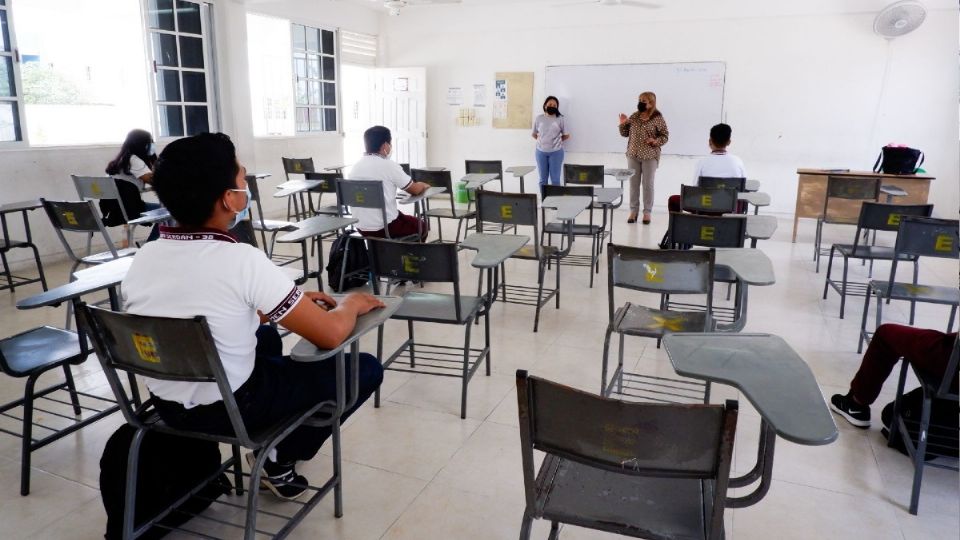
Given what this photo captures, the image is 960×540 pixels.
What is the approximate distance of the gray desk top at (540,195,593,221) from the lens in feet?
11.1

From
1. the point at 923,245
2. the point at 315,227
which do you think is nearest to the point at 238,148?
the point at 315,227

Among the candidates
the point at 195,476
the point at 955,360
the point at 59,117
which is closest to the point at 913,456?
the point at 955,360

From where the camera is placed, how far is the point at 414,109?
904 cm

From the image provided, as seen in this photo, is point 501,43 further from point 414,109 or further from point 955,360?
point 955,360

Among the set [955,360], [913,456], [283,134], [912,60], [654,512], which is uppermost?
[912,60]

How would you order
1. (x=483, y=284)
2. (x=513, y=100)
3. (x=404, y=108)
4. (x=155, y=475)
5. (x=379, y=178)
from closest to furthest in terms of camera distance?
(x=155, y=475), (x=379, y=178), (x=483, y=284), (x=513, y=100), (x=404, y=108)

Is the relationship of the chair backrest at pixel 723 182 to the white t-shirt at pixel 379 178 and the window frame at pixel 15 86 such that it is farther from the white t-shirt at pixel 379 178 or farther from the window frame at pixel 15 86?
the window frame at pixel 15 86

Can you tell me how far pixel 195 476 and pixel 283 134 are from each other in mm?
6510

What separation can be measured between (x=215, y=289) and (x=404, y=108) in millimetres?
8060

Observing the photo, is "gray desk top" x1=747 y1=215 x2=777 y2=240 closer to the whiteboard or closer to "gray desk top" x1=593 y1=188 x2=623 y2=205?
"gray desk top" x1=593 y1=188 x2=623 y2=205

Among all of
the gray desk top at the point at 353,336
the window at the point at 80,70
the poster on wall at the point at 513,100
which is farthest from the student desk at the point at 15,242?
the poster on wall at the point at 513,100

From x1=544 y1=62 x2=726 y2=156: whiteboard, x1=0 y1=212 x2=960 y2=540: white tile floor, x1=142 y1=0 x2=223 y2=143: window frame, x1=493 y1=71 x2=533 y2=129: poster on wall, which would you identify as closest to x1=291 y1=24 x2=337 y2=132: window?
x1=142 y1=0 x2=223 y2=143: window frame

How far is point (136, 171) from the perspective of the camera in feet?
15.5

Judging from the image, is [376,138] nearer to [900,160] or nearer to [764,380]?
[764,380]
